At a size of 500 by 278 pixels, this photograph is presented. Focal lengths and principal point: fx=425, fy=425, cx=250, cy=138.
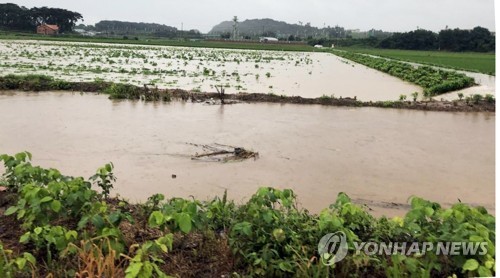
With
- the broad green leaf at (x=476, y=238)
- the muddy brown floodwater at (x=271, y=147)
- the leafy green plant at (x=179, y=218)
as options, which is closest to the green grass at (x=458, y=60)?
the muddy brown floodwater at (x=271, y=147)

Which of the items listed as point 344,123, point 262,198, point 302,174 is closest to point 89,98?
point 344,123

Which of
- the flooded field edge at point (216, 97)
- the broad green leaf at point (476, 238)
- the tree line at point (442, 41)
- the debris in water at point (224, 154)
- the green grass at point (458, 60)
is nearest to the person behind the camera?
the broad green leaf at point (476, 238)

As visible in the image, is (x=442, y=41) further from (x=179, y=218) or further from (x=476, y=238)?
(x=179, y=218)

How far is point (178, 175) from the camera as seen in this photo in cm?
534

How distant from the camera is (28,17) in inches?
2650

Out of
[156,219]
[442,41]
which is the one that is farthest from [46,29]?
[156,219]

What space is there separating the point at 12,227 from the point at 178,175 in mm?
2312

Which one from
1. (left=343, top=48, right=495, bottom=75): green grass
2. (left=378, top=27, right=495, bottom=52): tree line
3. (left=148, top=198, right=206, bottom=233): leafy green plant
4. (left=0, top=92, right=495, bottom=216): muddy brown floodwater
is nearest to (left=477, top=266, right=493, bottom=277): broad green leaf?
(left=148, top=198, right=206, bottom=233): leafy green plant

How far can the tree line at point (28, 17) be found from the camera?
65875 millimetres

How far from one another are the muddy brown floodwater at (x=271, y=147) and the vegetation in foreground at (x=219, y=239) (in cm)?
149

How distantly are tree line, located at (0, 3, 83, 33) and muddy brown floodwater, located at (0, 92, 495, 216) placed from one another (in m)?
65.4

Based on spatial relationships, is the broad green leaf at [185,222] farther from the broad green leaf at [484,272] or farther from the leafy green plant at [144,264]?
the broad green leaf at [484,272]

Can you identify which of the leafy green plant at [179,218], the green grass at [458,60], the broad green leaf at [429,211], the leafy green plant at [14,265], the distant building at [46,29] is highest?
the distant building at [46,29]

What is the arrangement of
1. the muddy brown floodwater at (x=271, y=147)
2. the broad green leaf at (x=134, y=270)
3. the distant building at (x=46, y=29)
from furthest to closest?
the distant building at (x=46, y=29), the muddy brown floodwater at (x=271, y=147), the broad green leaf at (x=134, y=270)
